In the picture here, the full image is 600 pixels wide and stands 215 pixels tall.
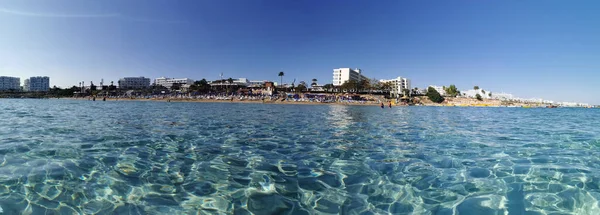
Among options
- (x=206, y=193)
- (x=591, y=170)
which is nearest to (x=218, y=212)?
(x=206, y=193)

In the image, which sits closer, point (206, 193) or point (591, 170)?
point (206, 193)

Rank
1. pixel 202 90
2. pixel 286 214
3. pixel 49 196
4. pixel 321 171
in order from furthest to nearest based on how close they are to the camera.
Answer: pixel 202 90
pixel 321 171
pixel 49 196
pixel 286 214

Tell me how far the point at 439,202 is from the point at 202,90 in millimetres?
161967

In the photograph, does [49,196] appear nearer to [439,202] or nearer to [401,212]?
[401,212]

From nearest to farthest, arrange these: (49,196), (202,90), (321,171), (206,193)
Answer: (49,196) → (206,193) → (321,171) → (202,90)

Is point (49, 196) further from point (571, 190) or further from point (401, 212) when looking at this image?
point (571, 190)

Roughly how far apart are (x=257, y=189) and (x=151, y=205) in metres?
1.95

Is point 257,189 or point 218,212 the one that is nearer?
point 218,212

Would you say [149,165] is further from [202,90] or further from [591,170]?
[202,90]

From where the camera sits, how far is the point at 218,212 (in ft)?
15.3

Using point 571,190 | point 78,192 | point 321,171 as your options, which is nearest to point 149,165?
point 78,192

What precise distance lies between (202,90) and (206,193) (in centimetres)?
16010

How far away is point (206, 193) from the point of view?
5.53 meters


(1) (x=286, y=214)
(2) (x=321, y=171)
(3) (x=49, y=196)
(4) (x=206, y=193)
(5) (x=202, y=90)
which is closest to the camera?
(1) (x=286, y=214)
